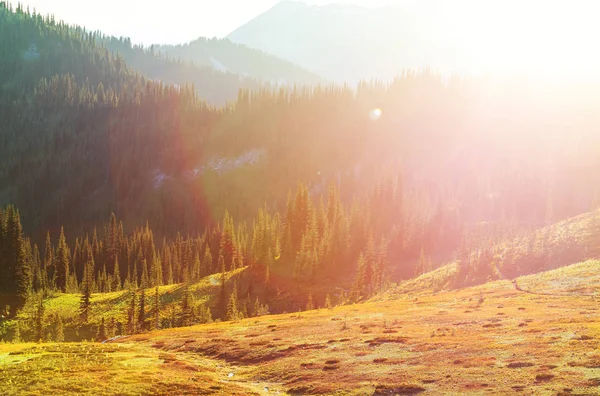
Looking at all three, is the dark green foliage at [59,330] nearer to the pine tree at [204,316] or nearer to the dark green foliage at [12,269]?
the dark green foliage at [12,269]

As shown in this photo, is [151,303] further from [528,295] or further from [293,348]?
[528,295]

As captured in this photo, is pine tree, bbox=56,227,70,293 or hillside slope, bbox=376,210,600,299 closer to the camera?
hillside slope, bbox=376,210,600,299

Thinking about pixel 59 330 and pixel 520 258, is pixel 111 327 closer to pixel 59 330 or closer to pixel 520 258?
pixel 59 330

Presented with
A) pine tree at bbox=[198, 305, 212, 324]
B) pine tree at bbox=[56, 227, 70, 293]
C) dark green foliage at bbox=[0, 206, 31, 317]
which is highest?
dark green foliage at bbox=[0, 206, 31, 317]

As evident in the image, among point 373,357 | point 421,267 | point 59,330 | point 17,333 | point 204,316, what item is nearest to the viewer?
point 373,357

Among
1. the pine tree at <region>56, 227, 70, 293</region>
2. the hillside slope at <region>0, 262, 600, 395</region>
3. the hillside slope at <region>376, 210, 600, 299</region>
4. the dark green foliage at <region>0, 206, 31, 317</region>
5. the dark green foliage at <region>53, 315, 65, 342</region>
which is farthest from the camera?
the pine tree at <region>56, 227, 70, 293</region>

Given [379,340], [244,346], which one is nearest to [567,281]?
[379,340]

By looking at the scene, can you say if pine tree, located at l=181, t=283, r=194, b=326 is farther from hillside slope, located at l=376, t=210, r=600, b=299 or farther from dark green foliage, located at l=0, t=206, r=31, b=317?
hillside slope, located at l=376, t=210, r=600, b=299

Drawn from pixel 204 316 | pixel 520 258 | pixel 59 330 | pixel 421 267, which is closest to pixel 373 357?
pixel 520 258

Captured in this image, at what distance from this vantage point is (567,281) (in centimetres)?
7925

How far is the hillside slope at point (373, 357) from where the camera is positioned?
Answer: 39.0 meters

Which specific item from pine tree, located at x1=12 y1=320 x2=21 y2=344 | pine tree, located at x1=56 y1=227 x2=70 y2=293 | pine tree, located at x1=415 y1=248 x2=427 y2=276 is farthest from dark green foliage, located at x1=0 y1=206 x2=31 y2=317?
pine tree, located at x1=415 y1=248 x2=427 y2=276

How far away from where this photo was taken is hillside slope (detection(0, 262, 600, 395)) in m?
39.0

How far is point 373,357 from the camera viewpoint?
50438mm
